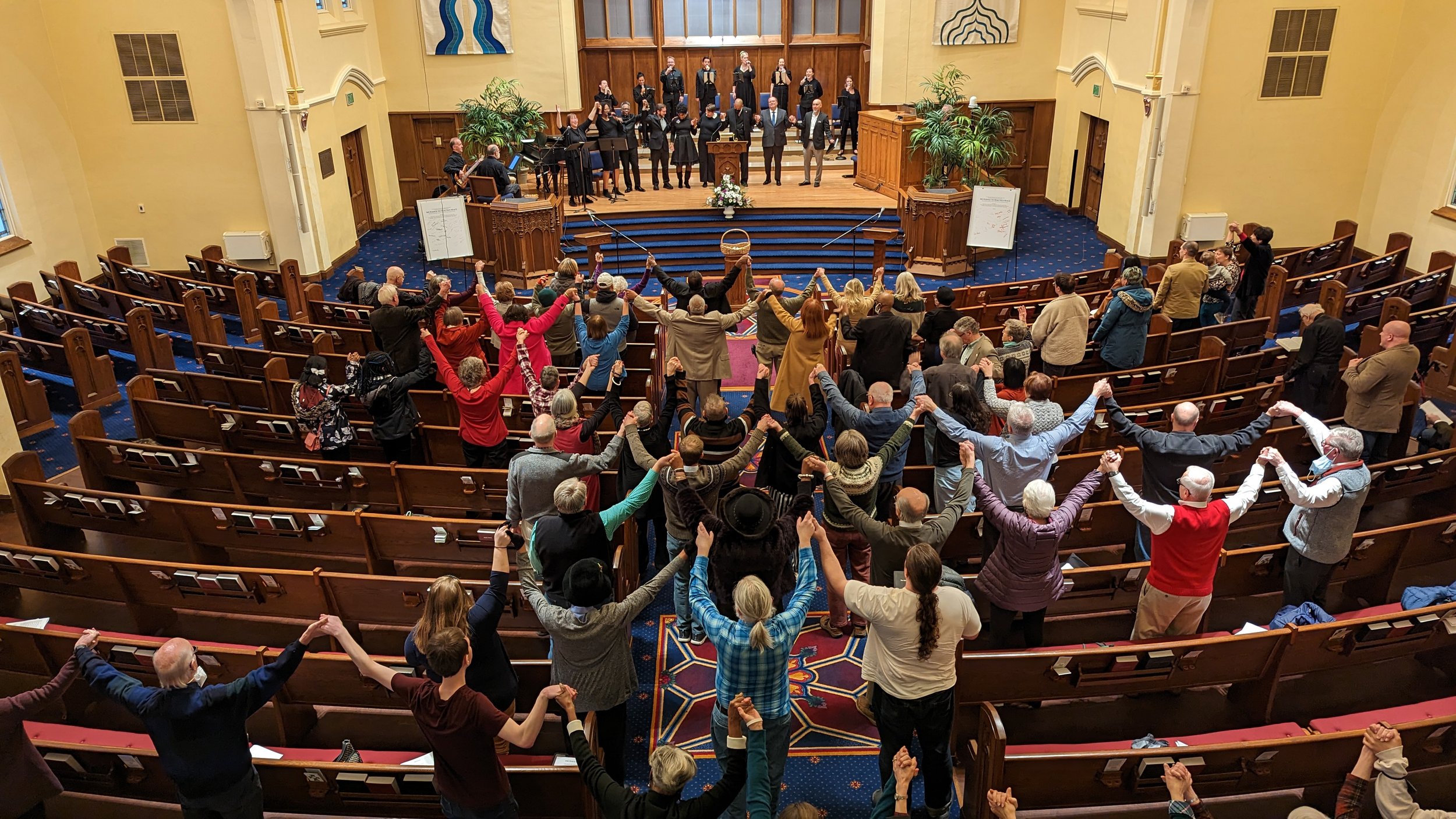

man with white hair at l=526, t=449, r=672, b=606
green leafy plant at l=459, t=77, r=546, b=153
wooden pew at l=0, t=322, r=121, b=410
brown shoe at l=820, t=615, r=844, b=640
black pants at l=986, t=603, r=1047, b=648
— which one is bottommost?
brown shoe at l=820, t=615, r=844, b=640

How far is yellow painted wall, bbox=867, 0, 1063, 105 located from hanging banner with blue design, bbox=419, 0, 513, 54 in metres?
6.60

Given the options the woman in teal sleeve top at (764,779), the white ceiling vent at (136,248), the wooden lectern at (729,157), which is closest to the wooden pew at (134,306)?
the white ceiling vent at (136,248)

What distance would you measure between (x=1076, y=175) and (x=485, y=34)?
10.7m

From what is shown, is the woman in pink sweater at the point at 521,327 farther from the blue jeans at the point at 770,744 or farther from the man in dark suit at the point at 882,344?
the blue jeans at the point at 770,744

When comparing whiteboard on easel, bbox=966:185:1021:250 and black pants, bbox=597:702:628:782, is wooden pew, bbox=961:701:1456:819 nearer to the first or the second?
black pants, bbox=597:702:628:782

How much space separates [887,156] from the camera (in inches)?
637

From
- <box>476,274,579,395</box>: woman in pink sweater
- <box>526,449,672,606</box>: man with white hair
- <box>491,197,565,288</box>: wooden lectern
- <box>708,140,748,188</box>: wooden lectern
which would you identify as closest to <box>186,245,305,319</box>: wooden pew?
<box>491,197,565,288</box>: wooden lectern

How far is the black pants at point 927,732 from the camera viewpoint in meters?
4.31

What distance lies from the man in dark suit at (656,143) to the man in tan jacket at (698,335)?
8717 mm

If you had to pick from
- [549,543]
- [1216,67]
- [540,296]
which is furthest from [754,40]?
[549,543]

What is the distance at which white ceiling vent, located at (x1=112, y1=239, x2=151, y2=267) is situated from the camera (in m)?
14.6

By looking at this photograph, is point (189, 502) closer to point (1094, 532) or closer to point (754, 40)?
point (1094, 532)

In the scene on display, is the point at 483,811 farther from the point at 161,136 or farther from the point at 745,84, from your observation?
the point at 745,84

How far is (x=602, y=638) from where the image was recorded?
4.34m
